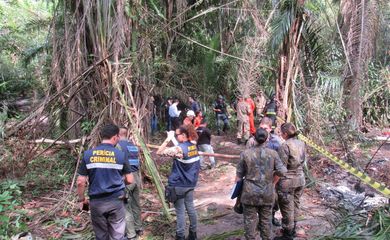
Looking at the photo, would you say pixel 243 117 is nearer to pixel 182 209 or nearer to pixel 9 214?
pixel 182 209

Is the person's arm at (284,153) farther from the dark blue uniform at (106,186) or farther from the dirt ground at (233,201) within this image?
the dark blue uniform at (106,186)

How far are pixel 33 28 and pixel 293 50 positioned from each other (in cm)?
996

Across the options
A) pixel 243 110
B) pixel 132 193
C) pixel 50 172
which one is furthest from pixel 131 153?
pixel 243 110

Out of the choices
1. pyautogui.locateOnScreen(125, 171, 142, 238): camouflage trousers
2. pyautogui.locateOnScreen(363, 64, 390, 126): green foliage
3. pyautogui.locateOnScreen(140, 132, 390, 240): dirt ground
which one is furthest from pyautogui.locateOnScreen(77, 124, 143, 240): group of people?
pyautogui.locateOnScreen(363, 64, 390, 126): green foliage

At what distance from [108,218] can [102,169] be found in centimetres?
59

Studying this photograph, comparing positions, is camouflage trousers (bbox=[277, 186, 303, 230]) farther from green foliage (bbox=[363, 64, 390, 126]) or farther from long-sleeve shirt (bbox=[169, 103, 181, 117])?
green foliage (bbox=[363, 64, 390, 126])

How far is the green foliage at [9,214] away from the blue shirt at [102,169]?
3.49ft

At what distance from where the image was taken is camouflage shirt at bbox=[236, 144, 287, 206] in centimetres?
429

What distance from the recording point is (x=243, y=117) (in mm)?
10781

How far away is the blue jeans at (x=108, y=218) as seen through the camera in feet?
13.0

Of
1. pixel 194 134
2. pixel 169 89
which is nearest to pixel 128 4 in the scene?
pixel 194 134

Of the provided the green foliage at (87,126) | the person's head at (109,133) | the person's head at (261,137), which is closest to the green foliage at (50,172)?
the green foliage at (87,126)

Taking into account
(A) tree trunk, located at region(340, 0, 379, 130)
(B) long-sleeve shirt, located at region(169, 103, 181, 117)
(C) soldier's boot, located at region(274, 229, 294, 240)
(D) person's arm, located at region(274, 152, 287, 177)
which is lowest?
(C) soldier's boot, located at region(274, 229, 294, 240)

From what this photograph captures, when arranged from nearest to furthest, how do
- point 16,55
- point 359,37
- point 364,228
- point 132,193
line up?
point 364,228, point 132,193, point 359,37, point 16,55
